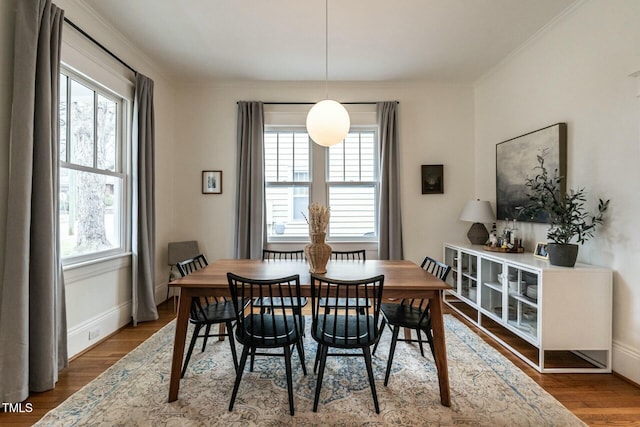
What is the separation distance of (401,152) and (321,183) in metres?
1.23

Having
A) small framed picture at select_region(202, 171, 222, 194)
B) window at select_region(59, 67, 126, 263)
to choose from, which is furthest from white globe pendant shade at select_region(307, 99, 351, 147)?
small framed picture at select_region(202, 171, 222, 194)

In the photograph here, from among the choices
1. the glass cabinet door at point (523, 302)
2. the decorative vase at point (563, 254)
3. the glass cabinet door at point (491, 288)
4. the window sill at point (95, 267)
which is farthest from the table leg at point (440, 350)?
the window sill at point (95, 267)

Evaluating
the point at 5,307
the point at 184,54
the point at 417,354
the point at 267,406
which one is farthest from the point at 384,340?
the point at 184,54

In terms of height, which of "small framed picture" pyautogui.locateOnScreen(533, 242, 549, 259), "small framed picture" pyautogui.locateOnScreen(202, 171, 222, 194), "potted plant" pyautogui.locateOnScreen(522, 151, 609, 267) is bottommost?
"small framed picture" pyautogui.locateOnScreen(533, 242, 549, 259)

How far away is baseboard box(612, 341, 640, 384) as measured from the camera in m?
2.14

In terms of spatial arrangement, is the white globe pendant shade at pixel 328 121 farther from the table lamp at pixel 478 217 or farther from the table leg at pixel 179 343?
the table lamp at pixel 478 217

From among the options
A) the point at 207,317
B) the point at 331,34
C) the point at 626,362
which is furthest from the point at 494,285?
the point at 331,34

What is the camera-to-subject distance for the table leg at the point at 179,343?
1.93 m

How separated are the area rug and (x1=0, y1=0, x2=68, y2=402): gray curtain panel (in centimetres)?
38

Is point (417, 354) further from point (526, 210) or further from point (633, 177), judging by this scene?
point (633, 177)

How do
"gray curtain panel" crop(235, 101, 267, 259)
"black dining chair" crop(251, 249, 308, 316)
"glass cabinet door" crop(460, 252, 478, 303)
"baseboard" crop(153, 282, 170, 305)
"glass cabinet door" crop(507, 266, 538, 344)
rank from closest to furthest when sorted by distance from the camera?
"black dining chair" crop(251, 249, 308, 316), "glass cabinet door" crop(507, 266, 538, 344), "glass cabinet door" crop(460, 252, 478, 303), "baseboard" crop(153, 282, 170, 305), "gray curtain panel" crop(235, 101, 267, 259)

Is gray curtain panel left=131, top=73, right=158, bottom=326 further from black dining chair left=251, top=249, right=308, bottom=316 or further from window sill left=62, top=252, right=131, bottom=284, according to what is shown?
black dining chair left=251, top=249, right=308, bottom=316

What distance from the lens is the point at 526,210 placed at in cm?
309

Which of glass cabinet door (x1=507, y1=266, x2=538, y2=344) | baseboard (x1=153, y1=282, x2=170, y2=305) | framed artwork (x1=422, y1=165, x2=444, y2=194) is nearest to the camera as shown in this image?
glass cabinet door (x1=507, y1=266, x2=538, y2=344)
